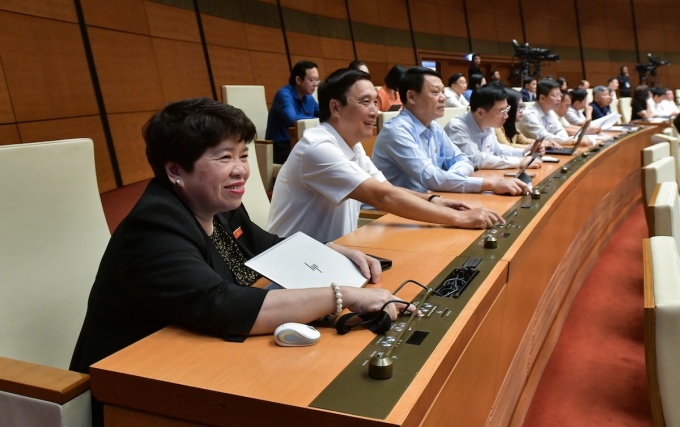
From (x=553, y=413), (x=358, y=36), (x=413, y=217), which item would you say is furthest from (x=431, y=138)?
(x=358, y=36)

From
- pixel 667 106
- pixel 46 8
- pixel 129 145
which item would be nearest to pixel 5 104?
pixel 46 8

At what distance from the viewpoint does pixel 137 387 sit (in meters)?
0.85

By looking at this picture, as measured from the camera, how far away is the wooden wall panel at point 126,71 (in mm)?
4391

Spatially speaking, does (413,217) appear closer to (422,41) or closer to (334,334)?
(334,334)

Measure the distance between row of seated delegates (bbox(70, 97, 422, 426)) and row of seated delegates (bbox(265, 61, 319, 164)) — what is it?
2.93m

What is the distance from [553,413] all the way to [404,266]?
94 cm

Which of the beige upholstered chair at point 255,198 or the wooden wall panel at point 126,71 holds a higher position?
the wooden wall panel at point 126,71

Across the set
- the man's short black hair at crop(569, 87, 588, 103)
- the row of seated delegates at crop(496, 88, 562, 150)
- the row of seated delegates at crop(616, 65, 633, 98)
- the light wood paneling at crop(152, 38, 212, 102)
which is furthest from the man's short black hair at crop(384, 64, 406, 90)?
the row of seated delegates at crop(616, 65, 633, 98)

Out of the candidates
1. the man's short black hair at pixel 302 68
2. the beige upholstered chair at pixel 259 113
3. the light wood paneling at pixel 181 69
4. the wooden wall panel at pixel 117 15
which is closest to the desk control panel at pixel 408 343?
the beige upholstered chair at pixel 259 113

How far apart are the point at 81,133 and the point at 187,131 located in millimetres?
3433

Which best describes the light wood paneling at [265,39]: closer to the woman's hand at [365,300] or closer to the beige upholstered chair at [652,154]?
the beige upholstered chair at [652,154]

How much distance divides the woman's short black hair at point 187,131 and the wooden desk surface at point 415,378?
12.8 inches

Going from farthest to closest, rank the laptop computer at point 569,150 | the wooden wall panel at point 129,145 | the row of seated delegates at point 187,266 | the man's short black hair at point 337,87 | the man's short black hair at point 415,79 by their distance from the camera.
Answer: the wooden wall panel at point 129,145, the laptop computer at point 569,150, the man's short black hair at point 415,79, the man's short black hair at point 337,87, the row of seated delegates at point 187,266

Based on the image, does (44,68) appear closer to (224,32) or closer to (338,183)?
(224,32)
